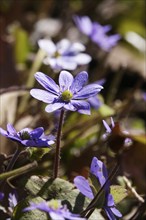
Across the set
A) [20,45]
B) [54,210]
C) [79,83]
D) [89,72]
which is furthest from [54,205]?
[89,72]

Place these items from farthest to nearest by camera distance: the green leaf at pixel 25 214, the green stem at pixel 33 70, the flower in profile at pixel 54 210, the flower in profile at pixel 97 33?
the flower in profile at pixel 97 33, the green stem at pixel 33 70, the green leaf at pixel 25 214, the flower in profile at pixel 54 210

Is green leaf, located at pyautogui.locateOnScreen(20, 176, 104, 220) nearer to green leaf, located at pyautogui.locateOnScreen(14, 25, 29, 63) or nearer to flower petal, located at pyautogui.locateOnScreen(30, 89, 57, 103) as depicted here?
flower petal, located at pyautogui.locateOnScreen(30, 89, 57, 103)

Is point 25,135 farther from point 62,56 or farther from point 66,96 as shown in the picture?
Result: point 62,56

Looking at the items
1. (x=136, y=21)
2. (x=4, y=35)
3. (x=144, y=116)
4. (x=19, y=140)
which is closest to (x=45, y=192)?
(x=19, y=140)

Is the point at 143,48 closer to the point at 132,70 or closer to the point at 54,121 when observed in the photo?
the point at 132,70

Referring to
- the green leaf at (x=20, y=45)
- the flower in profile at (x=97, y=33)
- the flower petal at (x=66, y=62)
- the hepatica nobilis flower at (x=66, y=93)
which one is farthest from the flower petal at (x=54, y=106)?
the green leaf at (x=20, y=45)

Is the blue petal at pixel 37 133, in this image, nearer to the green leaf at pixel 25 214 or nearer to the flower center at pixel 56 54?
the green leaf at pixel 25 214

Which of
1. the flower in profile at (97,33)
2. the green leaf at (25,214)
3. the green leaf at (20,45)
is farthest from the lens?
the green leaf at (20,45)

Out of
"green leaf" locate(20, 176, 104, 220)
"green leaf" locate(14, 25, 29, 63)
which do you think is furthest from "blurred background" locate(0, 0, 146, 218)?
"green leaf" locate(20, 176, 104, 220)
